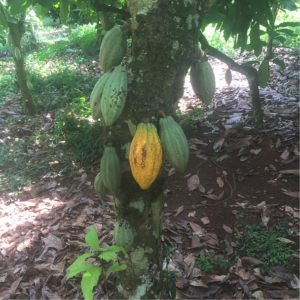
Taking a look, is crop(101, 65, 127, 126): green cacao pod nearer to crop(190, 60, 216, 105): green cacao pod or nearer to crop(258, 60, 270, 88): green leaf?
crop(190, 60, 216, 105): green cacao pod

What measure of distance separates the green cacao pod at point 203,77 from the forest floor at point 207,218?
1.24 m

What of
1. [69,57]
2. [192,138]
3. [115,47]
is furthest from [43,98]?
[115,47]

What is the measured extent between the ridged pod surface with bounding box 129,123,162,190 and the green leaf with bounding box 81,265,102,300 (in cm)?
44

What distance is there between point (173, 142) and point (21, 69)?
440 cm

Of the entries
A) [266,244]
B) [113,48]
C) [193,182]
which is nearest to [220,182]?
[193,182]

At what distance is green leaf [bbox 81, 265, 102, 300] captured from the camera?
1.11 metres

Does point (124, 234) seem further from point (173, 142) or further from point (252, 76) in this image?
point (252, 76)

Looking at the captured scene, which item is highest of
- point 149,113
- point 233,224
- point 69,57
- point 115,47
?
point 115,47

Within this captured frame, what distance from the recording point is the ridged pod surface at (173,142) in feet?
3.34

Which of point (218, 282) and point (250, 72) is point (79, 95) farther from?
point (218, 282)

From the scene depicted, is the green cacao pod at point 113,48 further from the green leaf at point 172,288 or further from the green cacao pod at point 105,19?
the green leaf at point 172,288

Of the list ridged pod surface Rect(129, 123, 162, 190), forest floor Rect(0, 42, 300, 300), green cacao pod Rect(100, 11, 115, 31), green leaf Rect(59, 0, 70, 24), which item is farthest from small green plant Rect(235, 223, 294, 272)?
green leaf Rect(59, 0, 70, 24)

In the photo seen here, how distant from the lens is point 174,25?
1.04 m

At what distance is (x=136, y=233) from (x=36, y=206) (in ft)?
6.28
